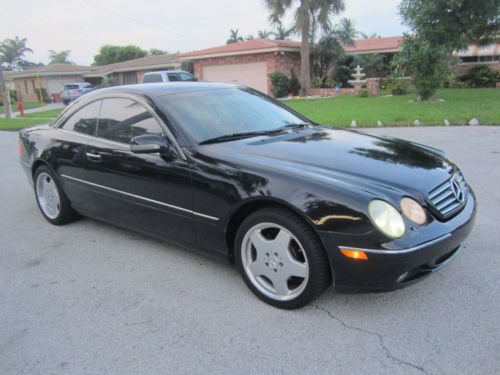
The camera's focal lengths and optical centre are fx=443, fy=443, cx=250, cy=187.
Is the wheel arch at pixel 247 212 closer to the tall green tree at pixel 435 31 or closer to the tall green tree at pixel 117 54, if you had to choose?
the tall green tree at pixel 435 31

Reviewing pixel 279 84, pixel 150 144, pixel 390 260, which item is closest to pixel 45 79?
pixel 279 84

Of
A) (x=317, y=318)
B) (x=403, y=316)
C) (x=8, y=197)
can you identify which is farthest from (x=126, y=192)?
(x=8, y=197)

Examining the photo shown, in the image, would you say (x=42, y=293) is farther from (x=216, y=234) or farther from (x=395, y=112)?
(x=395, y=112)

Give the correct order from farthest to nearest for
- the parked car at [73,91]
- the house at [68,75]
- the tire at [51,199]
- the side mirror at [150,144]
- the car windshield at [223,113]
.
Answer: the house at [68,75] → the parked car at [73,91] → the tire at [51,199] → the car windshield at [223,113] → the side mirror at [150,144]

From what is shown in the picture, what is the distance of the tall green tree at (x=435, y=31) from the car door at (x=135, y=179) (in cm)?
1433

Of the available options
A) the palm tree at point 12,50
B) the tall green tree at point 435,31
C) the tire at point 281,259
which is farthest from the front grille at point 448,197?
the palm tree at point 12,50

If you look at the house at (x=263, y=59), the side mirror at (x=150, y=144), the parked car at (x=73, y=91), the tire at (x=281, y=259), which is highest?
the house at (x=263, y=59)

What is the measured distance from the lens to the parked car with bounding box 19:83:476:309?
2631 mm

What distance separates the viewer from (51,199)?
4926 millimetres

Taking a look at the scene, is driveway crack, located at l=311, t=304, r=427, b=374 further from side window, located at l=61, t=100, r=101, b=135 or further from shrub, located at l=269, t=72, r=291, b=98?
shrub, located at l=269, t=72, r=291, b=98

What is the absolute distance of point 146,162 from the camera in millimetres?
3629

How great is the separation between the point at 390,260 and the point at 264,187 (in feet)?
2.96

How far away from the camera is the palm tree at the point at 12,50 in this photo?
242 ft

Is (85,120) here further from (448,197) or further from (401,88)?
(401,88)
